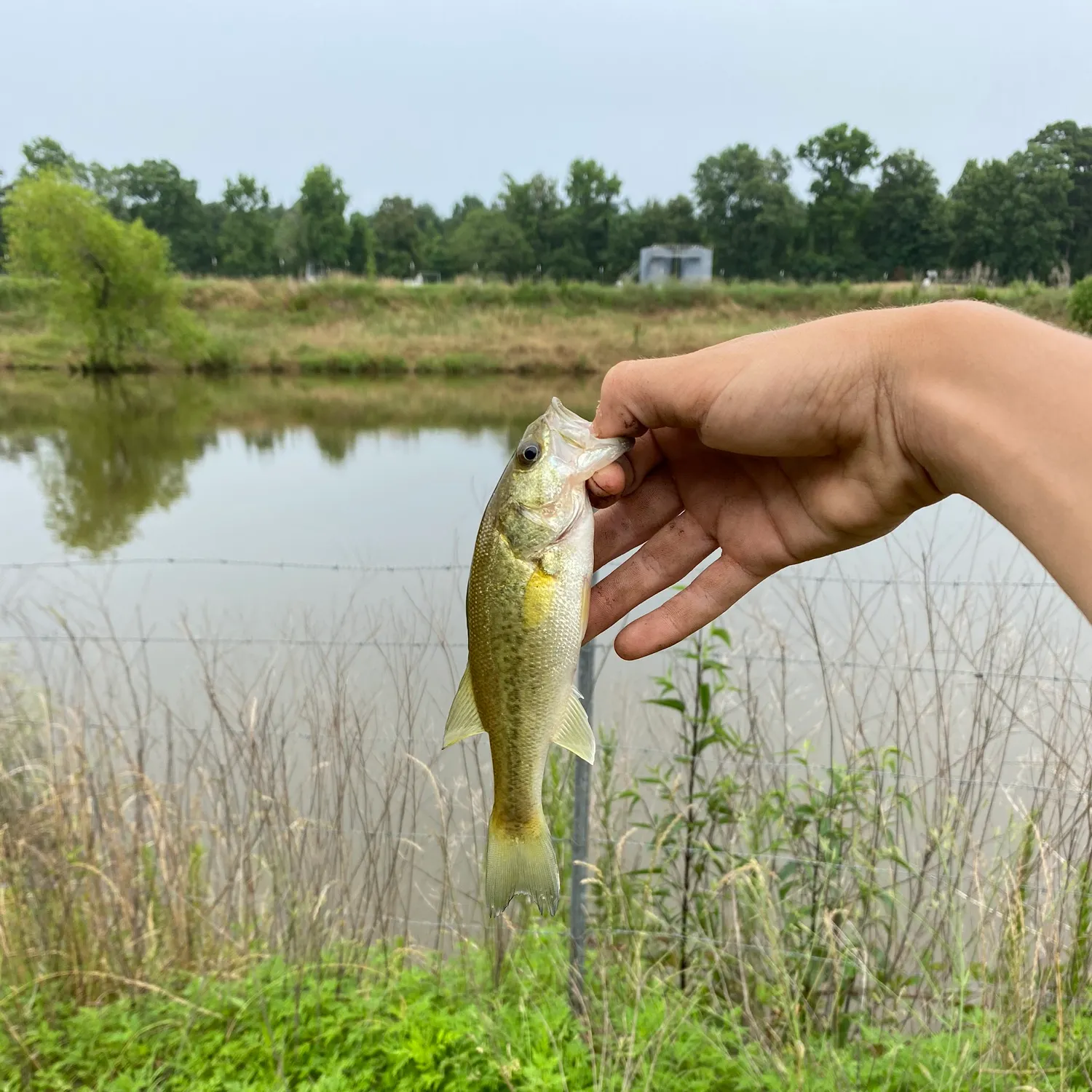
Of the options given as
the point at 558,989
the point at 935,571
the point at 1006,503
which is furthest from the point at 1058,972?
the point at 935,571

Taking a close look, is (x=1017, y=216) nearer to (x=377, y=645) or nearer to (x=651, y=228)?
(x=651, y=228)

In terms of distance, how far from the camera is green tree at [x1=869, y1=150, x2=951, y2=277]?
156 feet

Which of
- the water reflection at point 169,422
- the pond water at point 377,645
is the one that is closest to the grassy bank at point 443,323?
the water reflection at point 169,422

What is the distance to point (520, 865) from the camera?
1580mm

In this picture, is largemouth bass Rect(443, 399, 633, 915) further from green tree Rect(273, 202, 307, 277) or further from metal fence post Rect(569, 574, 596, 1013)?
green tree Rect(273, 202, 307, 277)

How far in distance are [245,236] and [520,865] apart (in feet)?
202

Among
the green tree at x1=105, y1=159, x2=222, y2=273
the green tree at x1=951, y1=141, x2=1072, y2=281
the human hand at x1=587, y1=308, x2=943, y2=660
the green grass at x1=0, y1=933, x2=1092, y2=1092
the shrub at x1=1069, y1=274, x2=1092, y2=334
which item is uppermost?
the green tree at x1=105, y1=159, x2=222, y2=273

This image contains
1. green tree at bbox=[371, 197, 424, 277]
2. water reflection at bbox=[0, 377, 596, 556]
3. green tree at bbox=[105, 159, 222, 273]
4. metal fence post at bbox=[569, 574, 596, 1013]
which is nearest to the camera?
metal fence post at bbox=[569, 574, 596, 1013]

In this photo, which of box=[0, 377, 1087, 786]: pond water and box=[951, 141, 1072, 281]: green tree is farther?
box=[951, 141, 1072, 281]: green tree

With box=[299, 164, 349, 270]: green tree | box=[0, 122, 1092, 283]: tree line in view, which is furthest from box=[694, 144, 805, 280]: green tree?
box=[299, 164, 349, 270]: green tree

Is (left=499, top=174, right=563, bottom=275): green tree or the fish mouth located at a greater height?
(left=499, top=174, right=563, bottom=275): green tree

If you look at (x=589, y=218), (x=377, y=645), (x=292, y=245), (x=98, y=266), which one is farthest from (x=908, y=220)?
(x=377, y=645)

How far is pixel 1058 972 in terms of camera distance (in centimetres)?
228

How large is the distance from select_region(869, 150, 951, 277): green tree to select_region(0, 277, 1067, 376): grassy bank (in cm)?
2075
